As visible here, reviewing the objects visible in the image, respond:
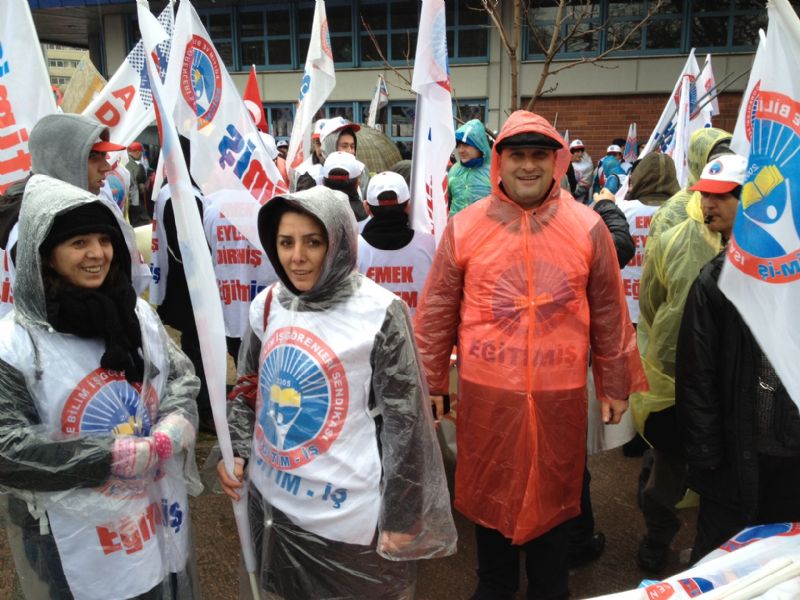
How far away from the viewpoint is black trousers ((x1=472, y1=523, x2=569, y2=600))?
2.69 meters

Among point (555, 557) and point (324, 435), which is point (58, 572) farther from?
point (555, 557)

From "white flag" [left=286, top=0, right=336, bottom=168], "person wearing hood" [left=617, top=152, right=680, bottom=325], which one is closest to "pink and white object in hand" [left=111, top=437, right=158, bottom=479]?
"white flag" [left=286, top=0, right=336, bottom=168]

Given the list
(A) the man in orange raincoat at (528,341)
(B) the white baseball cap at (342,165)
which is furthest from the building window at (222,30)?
(A) the man in orange raincoat at (528,341)

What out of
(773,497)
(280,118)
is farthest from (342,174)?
(280,118)

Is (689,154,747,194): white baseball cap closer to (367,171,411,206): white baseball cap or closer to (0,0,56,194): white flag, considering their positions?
(367,171,411,206): white baseball cap

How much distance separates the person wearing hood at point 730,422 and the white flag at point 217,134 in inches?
84.9

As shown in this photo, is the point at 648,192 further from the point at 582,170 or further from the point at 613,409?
the point at 582,170

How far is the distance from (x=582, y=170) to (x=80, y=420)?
11961 mm

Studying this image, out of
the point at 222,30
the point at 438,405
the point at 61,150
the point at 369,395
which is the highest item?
the point at 222,30

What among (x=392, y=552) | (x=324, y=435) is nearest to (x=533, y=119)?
(x=324, y=435)

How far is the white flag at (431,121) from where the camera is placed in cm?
361

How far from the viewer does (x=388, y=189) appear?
3562 mm

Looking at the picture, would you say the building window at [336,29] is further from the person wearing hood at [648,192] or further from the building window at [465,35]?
the person wearing hood at [648,192]

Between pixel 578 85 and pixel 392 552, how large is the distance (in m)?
14.1
